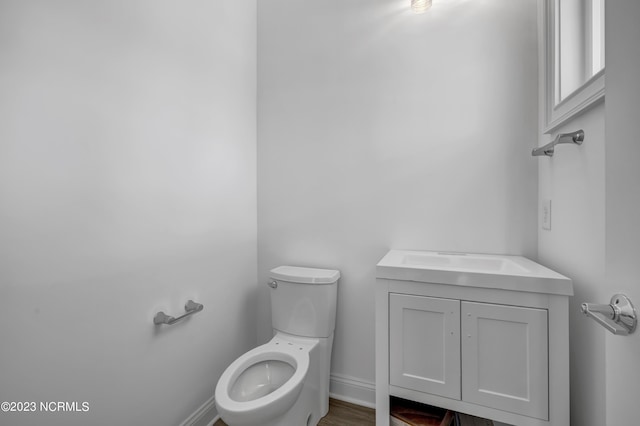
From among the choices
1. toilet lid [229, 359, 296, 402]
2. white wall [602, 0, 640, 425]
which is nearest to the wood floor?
toilet lid [229, 359, 296, 402]

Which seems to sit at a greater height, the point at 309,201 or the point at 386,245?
the point at 309,201

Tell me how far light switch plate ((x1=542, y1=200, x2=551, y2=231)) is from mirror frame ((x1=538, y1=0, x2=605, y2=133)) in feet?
1.03

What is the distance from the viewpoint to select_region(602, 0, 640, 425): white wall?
46 centimetres

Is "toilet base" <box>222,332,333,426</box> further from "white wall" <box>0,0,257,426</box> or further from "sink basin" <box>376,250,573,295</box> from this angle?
"sink basin" <box>376,250,573,295</box>

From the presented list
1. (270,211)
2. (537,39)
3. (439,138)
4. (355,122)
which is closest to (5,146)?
(270,211)

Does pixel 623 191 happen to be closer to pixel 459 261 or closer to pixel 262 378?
pixel 459 261

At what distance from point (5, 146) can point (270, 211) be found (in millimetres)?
1270

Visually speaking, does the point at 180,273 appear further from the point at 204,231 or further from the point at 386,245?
the point at 386,245

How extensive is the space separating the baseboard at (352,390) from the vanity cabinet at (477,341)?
49cm

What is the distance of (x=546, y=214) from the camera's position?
127 cm

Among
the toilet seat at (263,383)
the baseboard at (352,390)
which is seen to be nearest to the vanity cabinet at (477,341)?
the toilet seat at (263,383)

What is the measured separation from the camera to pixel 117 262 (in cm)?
112

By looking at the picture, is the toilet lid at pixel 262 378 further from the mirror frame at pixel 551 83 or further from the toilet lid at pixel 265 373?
the mirror frame at pixel 551 83

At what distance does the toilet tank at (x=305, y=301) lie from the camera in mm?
1601
